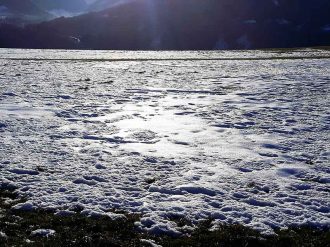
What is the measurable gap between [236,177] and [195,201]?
6.12 ft

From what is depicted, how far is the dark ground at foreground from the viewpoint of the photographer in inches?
291

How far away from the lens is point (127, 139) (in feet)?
45.8

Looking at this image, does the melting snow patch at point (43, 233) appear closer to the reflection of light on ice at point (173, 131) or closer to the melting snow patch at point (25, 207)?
the melting snow patch at point (25, 207)

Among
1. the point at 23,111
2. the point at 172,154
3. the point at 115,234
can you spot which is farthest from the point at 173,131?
the point at 115,234

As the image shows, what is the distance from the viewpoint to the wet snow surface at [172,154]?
8969 millimetres

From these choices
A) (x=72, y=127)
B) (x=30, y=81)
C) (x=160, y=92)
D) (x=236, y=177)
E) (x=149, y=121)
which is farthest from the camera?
(x=30, y=81)

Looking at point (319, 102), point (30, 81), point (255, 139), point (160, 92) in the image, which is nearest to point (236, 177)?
point (255, 139)

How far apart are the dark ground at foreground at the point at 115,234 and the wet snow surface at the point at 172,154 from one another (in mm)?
321

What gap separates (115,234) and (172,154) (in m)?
4.93

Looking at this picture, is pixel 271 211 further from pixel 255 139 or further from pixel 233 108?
pixel 233 108

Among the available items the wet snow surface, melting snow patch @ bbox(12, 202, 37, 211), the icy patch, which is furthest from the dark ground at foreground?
the icy patch

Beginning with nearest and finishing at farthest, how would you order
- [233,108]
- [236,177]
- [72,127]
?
[236,177] < [72,127] < [233,108]

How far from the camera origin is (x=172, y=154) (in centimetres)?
1241

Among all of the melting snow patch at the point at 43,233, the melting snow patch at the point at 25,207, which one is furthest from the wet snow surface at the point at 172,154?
the melting snow patch at the point at 43,233
